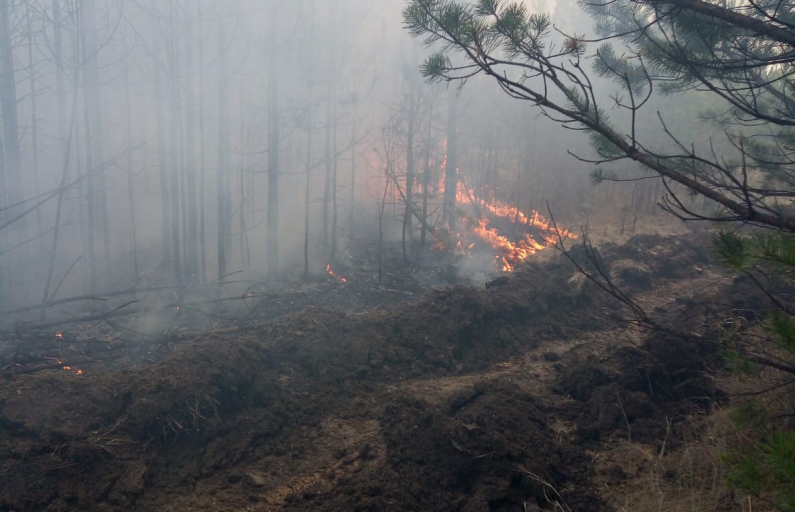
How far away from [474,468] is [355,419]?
219 cm

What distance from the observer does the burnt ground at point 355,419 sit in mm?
4777

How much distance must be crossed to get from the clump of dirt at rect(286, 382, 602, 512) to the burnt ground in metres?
0.02

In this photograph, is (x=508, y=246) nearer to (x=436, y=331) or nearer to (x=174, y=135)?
(x=436, y=331)

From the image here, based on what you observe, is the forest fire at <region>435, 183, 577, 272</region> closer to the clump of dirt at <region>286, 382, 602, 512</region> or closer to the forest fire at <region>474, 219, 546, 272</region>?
the forest fire at <region>474, 219, 546, 272</region>

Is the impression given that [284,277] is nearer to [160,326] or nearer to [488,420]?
[160,326]

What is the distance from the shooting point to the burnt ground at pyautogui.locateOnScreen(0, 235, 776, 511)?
15.7ft

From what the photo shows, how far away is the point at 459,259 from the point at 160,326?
1005 centimetres

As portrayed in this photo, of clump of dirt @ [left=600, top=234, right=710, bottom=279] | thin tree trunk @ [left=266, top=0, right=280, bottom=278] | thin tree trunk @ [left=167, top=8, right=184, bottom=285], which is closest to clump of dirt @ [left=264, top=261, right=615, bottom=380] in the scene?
clump of dirt @ [left=600, top=234, right=710, bottom=279]

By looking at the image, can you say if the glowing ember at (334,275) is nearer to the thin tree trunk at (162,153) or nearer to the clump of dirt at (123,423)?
the thin tree trunk at (162,153)

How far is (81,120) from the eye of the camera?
24297mm

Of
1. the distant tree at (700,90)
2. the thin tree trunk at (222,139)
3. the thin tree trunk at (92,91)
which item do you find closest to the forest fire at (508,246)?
the thin tree trunk at (222,139)

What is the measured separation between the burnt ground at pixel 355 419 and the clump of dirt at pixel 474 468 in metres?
0.02

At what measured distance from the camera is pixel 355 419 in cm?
666

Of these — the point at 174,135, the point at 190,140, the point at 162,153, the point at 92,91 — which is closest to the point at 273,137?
the point at 190,140
